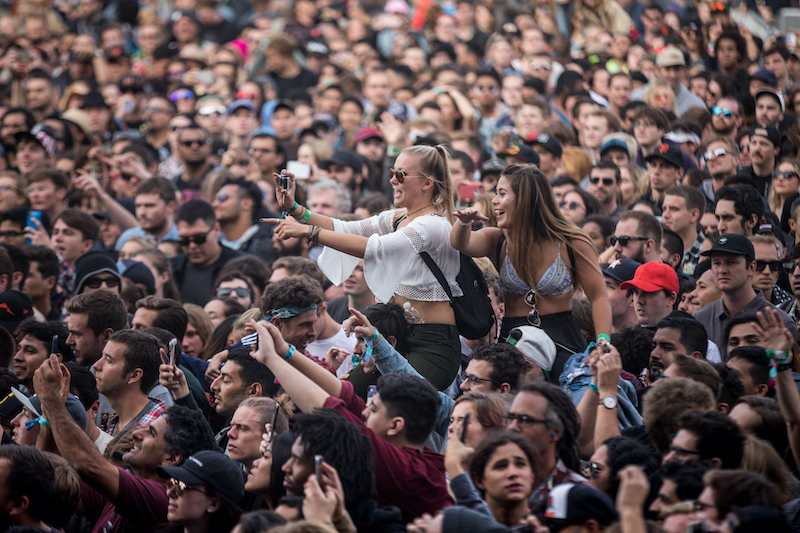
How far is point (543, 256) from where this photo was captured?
5441 mm

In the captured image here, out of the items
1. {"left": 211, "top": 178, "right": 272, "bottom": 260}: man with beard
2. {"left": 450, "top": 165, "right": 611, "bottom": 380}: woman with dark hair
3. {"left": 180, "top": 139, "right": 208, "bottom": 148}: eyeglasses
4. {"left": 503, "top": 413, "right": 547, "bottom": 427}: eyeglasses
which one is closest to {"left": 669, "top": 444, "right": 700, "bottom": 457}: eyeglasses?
{"left": 503, "top": 413, "right": 547, "bottom": 427}: eyeglasses

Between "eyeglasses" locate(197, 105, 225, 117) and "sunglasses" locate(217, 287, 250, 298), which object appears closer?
"sunglasses" locate(217, 287, 250, 298)

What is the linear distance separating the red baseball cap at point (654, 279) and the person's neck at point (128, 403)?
3426 millimetres

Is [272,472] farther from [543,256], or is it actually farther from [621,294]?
[621,294]

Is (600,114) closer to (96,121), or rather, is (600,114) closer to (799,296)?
(799,296)

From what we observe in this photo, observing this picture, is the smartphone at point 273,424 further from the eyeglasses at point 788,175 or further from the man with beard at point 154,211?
the eyeglasses at point 788,175

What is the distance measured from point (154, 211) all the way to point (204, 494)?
5828 millimetres

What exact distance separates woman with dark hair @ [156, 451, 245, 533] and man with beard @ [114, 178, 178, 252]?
5491 millimetres

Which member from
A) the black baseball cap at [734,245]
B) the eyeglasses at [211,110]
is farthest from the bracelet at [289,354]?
the eyeglasses at [211,110]

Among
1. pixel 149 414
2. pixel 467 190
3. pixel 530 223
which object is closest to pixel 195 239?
pixel 467 190

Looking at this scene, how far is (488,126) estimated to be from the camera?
12.4 meters

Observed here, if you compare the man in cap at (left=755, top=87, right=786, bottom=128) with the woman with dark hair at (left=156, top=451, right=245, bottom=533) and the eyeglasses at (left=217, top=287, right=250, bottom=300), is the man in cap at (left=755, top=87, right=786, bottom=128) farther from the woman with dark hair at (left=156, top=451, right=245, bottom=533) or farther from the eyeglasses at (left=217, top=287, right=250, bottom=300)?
the woman with dark hair at (left=156, top=451, right=245, bottom=533)

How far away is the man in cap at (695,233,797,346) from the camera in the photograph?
629cm

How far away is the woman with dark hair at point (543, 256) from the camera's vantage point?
539 cm
